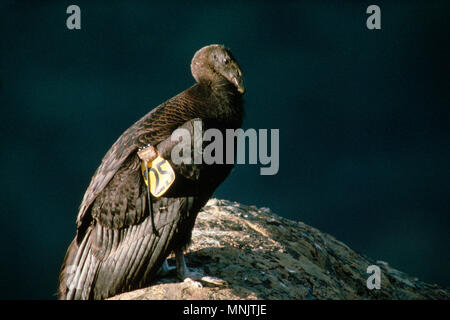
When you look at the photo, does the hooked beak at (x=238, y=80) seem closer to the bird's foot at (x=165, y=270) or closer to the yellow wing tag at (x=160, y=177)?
the yellow wing tag at (x=160, y=177)

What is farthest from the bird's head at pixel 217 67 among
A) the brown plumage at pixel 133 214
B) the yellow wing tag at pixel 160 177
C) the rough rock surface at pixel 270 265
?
the rough rock surface at pixel 270 265

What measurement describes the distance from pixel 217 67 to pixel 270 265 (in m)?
2.05

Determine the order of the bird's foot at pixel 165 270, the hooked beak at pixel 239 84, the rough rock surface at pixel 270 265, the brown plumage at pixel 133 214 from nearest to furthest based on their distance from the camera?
the brown plumage at pixel 133 214, the rough rock surface at pixel 270 265, the bird's foot at pixel 165 270, the hooked beak at pixel 239 84

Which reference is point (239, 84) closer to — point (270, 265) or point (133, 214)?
point (133, 214)

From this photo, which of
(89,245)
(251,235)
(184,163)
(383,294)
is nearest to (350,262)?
(383,294)

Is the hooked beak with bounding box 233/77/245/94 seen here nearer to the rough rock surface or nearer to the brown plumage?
the brown plumage

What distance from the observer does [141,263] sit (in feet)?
12.8

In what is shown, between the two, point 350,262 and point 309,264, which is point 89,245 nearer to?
point 309,264

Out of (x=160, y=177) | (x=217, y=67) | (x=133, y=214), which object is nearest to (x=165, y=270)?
(x=133, y=214)

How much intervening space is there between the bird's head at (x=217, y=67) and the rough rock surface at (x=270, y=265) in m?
1.68

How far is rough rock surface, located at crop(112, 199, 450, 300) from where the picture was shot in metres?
4.08

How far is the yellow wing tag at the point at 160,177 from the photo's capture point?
13.1 feet

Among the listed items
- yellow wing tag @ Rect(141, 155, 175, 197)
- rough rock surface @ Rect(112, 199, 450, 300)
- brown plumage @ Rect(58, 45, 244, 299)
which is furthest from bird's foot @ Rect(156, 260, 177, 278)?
yellow wing tag @ Rect(141, 155, 175, 197)

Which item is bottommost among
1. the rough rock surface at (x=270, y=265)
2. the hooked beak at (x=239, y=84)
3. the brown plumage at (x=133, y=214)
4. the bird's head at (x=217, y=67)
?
the rough rock surface at (x=270, y=265)
